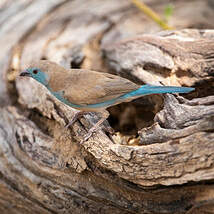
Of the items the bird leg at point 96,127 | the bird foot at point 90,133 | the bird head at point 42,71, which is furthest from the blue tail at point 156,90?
the bird head at point 42,71

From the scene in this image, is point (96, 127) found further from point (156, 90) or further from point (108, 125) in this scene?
point (156, 90)

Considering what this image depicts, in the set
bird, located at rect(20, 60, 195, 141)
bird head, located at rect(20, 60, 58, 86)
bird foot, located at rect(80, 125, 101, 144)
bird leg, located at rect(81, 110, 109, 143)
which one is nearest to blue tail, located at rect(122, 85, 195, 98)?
bird, located at rect(20, 60, 195, 141)

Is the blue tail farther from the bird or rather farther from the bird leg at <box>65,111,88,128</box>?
the bird leg at <box>65,111,88,128</box>

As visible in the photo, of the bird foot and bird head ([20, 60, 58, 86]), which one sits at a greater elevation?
bird head ([20, 60, 58, 86])

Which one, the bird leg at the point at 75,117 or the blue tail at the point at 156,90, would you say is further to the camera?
the bird leg at the point at 75,117

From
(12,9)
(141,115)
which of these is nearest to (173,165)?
(141,115)

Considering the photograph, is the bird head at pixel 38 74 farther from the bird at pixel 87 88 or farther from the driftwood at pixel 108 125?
the driftwood at pixel 108 125

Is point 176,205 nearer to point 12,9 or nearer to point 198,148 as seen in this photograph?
point 198,148
